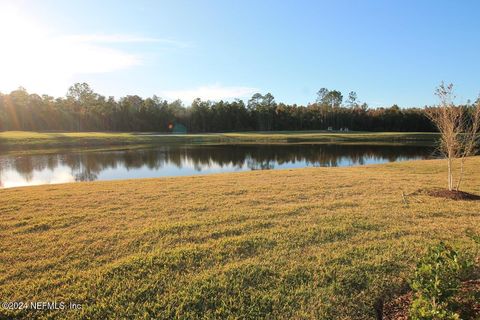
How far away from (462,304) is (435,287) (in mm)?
565

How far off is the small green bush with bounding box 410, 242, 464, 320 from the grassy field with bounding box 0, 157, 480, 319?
2.31 ft

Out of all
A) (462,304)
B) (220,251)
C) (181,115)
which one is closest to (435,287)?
(462,304)

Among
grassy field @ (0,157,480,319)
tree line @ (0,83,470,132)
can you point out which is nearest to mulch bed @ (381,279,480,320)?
grassy field @ (0,157,480,319)

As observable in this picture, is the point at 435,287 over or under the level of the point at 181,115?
under

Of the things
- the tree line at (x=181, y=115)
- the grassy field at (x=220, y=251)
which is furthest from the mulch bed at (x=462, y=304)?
the tree line at (x=181, y=115)

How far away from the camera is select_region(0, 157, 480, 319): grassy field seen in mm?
3797

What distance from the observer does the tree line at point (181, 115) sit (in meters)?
70.1

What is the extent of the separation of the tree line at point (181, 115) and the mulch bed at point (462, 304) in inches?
3102

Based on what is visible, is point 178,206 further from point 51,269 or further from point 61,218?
point 51,269

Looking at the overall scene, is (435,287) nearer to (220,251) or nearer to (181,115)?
(220,251)

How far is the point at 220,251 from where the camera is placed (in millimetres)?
4980

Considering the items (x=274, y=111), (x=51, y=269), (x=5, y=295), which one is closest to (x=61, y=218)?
(x=51, y=269)

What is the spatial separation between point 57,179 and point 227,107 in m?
68.7

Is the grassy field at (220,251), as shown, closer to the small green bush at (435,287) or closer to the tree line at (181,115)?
the small green bush at (435,287)
